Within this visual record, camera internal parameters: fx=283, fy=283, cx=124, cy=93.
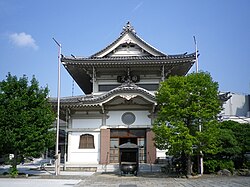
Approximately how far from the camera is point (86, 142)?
85.2 feet

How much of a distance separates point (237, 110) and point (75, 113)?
→ 32707 mm

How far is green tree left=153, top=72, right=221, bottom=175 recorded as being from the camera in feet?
57.5

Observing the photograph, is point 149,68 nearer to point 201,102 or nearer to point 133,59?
point 133,59

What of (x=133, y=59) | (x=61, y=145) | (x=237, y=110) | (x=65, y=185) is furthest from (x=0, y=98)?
(x=237, y=110)

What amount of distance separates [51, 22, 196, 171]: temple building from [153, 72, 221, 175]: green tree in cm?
580

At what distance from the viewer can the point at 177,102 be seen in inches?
714

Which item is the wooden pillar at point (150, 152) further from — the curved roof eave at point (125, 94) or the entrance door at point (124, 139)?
the curved roof eave at point (125, 94)

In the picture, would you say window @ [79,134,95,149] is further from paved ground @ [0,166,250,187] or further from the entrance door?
paved ground @ [0,166,250,187]

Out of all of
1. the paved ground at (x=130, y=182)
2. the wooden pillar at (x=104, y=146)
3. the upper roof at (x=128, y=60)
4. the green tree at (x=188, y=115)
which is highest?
the upper roof at (x=128, y=60)

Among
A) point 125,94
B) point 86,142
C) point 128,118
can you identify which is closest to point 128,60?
point 125,94

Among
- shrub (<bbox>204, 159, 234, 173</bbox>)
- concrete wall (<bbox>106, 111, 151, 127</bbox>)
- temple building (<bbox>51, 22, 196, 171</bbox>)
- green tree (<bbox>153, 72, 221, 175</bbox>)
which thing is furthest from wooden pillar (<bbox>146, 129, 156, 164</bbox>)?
green tree (<bbox>153, 72, 221, 175</bbox>)

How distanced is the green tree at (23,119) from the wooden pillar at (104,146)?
657cm

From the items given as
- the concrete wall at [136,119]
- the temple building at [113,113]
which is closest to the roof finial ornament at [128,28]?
the temple building at [113,113]

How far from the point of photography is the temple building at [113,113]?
25141mm
